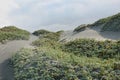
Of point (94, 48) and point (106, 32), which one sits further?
point (106, 32)

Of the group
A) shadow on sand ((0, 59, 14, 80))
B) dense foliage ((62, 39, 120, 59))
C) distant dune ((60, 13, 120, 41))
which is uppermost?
distant dune ((60, 13, 120, 41))

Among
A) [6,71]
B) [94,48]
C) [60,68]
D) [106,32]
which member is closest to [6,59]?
[6,71]

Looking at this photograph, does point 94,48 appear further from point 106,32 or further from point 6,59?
point 106,32

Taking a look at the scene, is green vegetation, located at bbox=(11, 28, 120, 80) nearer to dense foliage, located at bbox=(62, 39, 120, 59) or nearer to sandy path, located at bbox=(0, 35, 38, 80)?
dense foliage, located at bbox=(62, 39, 120, 59)

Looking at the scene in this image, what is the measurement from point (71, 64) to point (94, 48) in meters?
8.95

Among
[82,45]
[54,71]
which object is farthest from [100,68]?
[82,45]

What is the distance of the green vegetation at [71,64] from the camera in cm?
1980

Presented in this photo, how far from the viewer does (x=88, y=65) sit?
20.9 m

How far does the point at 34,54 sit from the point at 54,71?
18.4 ft

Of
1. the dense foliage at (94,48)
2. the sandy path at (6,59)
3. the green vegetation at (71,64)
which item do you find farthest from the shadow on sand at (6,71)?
the dense foliage at (94,48)

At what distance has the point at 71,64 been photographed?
2164 cm

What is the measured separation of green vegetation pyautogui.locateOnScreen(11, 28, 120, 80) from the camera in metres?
19.8

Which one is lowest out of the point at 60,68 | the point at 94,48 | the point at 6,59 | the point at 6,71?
the point at 6,71

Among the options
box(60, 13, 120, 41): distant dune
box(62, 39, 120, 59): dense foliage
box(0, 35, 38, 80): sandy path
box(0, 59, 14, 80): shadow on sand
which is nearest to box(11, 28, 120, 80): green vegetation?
box(62, 39, 120, 59): dense foliage
